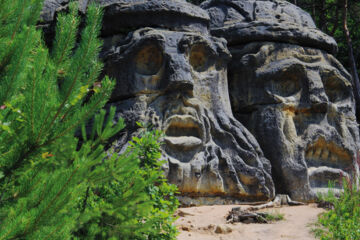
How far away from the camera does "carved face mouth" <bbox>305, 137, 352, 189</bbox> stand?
269 inches

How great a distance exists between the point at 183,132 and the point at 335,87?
361 cm

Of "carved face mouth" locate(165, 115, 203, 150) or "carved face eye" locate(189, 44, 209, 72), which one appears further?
"carved face eye" locate(189, 44, 209, 72)

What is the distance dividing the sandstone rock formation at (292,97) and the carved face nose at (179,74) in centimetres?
172

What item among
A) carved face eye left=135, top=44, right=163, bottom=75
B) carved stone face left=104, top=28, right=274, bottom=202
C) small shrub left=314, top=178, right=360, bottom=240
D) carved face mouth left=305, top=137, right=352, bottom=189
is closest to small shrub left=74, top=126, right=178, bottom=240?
small shrub left=314, top=178, right=360, bottom=240

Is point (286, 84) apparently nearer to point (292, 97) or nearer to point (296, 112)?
point (292, 97)

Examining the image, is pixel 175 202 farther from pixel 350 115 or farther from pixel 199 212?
pixel 350 115

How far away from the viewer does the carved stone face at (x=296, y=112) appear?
22.3 ft

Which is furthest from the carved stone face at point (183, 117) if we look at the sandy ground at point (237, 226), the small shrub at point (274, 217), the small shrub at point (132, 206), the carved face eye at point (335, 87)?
the small shrub at point (132, 206)

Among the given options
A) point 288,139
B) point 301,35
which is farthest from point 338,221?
point 301,35

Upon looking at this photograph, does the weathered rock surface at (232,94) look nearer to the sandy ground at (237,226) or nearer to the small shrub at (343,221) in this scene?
the sandy ground at (237,226)

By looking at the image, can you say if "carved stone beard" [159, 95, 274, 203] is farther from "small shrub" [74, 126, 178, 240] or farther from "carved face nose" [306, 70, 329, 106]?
"small shrub" [74, 126, 178, 240]

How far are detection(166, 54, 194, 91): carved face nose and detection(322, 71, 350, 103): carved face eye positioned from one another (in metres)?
3.09

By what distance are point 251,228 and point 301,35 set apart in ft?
14.4

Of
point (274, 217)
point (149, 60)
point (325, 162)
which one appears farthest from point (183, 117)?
point (325, 162)
